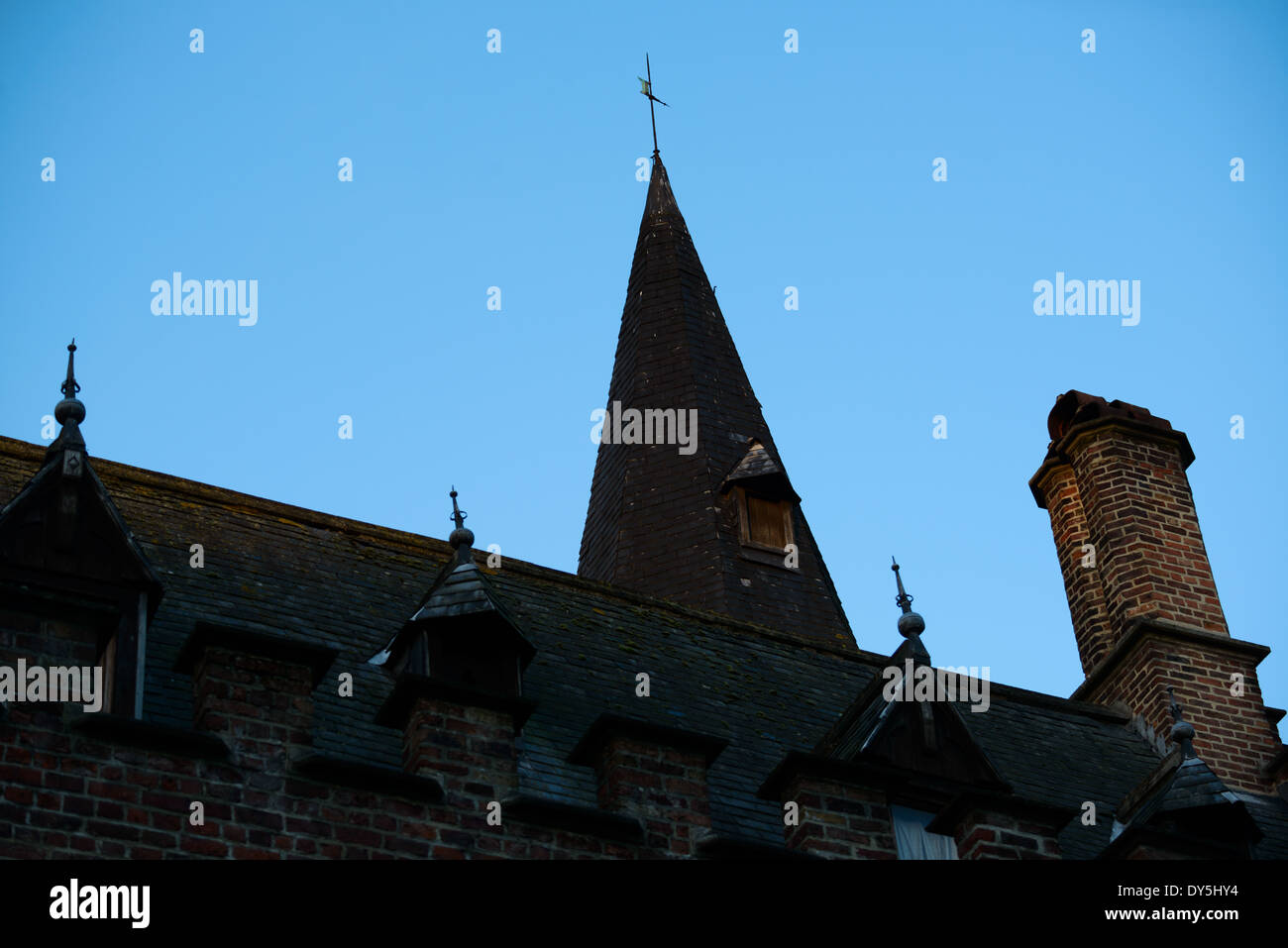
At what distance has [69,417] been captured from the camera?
12.5m

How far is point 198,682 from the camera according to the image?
11.1 metres

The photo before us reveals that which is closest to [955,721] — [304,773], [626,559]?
[304,773]

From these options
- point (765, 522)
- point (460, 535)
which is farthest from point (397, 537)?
point (765, 522)

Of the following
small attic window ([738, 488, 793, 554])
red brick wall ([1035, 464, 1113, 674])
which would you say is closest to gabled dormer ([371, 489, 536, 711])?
red brick wall ([1035, 464, 1113, 674])

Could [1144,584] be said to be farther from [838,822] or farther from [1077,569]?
[838,822]

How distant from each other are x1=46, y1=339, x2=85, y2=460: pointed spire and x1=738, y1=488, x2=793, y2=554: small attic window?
1340 centimetres

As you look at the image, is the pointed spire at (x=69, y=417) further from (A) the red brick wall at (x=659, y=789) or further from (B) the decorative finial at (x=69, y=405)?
Result: (A) the red brick wall at (x=659, y=789)

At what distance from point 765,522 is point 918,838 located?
1333 cm

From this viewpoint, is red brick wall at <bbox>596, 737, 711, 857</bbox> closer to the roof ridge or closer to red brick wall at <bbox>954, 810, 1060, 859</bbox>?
red brick wall at <bbox>954, 810, 1060, 859</bbox>

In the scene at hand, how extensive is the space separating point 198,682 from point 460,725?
57.8 inches

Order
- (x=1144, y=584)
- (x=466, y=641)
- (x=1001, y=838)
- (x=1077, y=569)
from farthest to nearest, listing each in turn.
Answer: (x=1077, y=569)
(x=1144, y=584)
(x=466, y=641)
(x=1001, y=838)

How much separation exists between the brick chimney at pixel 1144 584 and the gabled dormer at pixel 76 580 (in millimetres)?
10693

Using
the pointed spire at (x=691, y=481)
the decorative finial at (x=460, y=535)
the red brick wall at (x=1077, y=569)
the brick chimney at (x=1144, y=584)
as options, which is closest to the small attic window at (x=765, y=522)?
the pointed spire at (x=691, y=481)
